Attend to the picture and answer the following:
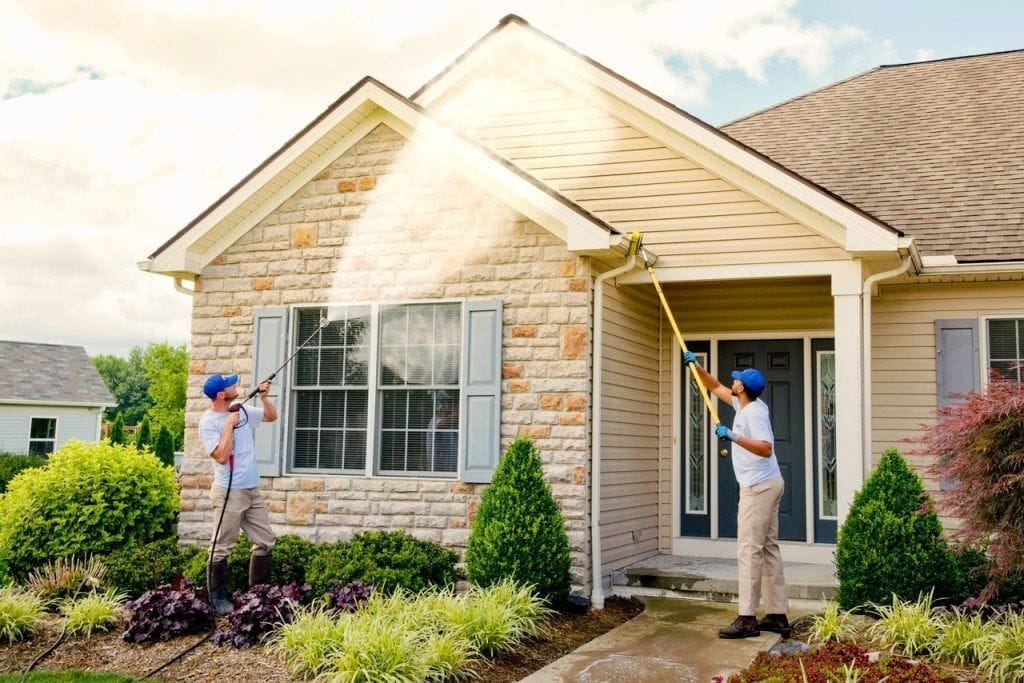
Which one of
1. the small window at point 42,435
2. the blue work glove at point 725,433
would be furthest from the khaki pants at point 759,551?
the small window at point 42,435

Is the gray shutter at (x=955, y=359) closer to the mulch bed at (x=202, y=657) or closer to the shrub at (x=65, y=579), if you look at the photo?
the mulch bed at (x=202, y=657)

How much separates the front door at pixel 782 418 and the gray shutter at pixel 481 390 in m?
2.77

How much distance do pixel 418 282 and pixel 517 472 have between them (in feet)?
7.05

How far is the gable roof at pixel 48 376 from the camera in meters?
27.3

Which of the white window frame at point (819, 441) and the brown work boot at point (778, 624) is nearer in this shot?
the brown work boot at point (778, 624)

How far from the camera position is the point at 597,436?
25.5ft

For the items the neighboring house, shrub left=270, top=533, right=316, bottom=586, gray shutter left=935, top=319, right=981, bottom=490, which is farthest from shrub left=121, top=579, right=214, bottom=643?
the neighboring house

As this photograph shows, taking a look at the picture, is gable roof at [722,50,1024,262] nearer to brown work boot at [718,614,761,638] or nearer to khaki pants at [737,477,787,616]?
khaki pants at [737,477,787,616]

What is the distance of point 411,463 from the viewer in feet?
27.0

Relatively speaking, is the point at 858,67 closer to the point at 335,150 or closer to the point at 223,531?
the point at 335,150

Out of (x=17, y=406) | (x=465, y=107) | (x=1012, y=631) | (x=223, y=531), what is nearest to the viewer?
(x=1012, y=631)

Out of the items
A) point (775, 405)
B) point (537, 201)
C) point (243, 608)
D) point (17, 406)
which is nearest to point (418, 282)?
point (537, 201)

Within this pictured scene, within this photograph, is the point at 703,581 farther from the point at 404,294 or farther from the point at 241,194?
the point at 241,194

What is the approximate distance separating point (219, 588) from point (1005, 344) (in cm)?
714
